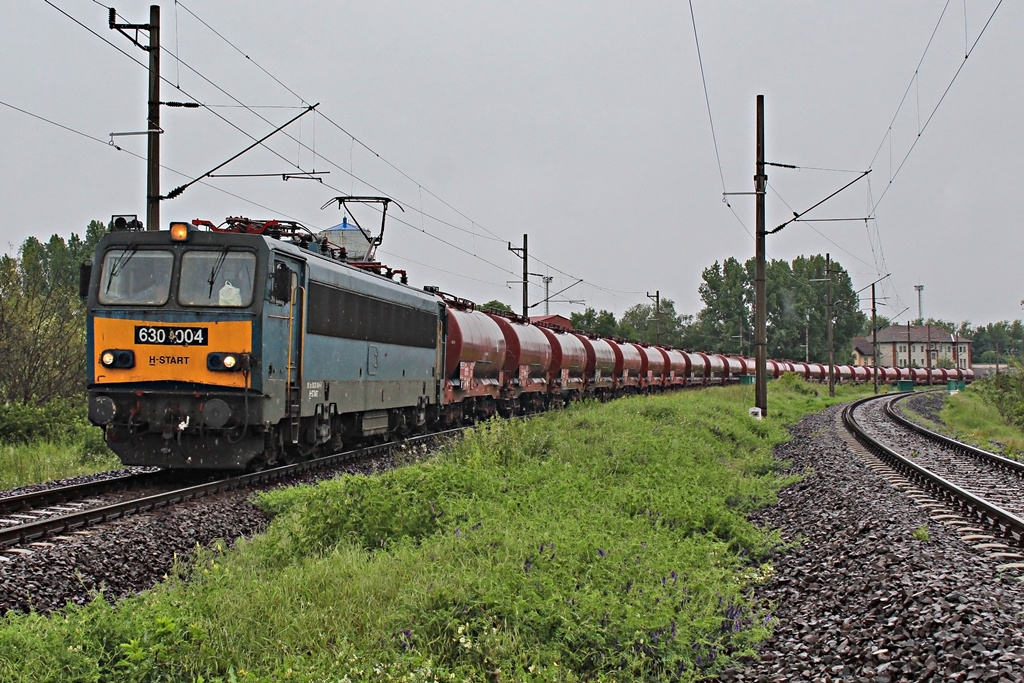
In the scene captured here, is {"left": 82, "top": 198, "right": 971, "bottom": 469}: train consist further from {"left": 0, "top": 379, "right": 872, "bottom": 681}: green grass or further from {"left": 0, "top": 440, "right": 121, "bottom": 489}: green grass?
{"left": 0, "top": 379, "right": 872, "bottom": 681}: green grass

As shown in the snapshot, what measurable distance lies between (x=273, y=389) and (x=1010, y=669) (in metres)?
9.46

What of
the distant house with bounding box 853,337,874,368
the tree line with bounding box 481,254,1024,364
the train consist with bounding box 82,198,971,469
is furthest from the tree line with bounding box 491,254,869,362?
the train consist with bounding box 82,198,971,469

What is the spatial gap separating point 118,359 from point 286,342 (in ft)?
6.93

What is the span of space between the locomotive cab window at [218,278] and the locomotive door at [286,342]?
→ 335 millimetres

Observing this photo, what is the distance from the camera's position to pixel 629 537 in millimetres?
7992

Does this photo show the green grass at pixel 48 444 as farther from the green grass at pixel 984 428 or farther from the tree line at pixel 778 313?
the tree line at pixel 778 313

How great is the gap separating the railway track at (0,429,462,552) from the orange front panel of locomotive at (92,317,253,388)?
138cm

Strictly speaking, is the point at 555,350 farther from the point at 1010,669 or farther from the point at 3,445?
the point at 1010,669

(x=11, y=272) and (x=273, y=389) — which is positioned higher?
(x=11, y=272)


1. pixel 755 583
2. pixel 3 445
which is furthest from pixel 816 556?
pixel 3 445

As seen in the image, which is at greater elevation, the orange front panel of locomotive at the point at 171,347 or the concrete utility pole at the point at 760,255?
the concrete utility pole at the point at 760,255

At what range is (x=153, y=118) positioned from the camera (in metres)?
16.4

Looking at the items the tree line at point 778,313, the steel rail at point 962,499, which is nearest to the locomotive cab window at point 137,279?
the steel rail at point 962,499

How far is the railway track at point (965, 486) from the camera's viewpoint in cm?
877
